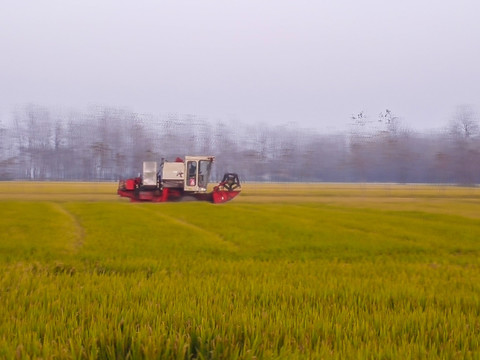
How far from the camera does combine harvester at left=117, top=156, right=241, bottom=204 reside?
29456mm

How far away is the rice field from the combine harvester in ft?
44.3

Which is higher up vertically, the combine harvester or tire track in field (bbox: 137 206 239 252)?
the combine harvester

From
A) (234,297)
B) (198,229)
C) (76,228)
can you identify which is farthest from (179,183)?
(234,297)

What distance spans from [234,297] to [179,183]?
974 inches

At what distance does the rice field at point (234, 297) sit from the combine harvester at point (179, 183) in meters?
13.5

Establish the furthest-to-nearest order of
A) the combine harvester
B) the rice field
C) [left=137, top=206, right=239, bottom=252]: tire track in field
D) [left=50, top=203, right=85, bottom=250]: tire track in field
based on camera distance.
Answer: the combine harvester → [left=137, top=206, right=239, bottom=252]: tire track in field → [left=50, top=203, right=85, bottom=250]: tire track in field → the rice field

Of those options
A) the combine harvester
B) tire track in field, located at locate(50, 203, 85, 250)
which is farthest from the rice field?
the combine harvester

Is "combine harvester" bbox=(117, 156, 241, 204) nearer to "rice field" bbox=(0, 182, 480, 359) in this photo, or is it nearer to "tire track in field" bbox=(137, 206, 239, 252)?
"tire track in field" bbox=(137, 206, 239, 252)

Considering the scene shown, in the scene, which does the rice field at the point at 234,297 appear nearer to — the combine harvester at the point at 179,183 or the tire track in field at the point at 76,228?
the tire track in field at the point at 76,228

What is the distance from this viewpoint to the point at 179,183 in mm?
30094

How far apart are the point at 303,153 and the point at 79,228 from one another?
1499 inches

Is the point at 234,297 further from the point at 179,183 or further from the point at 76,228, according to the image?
the point at 179,183

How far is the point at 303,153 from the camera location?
51.8 meters

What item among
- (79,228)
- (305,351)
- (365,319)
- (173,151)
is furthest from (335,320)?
(173,151)
